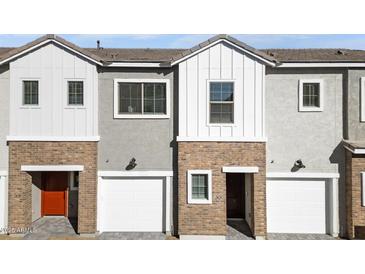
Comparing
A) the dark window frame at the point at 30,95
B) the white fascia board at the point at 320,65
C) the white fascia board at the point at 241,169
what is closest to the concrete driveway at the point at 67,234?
the white fascia board at the point at 241,169

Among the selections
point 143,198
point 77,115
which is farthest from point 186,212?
point 77,115

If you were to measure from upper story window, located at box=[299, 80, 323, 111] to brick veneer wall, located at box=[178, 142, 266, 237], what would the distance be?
6.61 feet

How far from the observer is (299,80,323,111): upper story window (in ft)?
30.3

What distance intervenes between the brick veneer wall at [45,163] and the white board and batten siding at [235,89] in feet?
11.2

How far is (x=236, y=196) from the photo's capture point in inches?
431

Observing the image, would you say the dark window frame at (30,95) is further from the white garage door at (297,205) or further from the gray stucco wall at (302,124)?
the white garage door at (297,205)

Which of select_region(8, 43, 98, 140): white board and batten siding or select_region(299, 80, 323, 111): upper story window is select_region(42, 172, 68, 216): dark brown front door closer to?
select_region(8, 43, 98, 140): white board and batten siding

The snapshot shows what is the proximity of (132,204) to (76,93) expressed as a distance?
418 cm

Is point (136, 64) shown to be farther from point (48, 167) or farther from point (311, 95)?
point (311, 95)

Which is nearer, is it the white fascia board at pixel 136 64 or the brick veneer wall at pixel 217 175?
the brick veneer wall at pixel 217 175

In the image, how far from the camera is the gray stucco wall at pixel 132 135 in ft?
30.7

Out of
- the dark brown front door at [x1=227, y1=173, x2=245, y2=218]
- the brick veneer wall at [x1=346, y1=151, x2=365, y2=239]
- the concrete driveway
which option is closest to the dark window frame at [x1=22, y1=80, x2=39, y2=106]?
the concrete driveway

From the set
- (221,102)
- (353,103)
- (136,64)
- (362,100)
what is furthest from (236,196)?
(136,64)

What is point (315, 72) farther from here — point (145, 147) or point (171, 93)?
point (145, 147)
